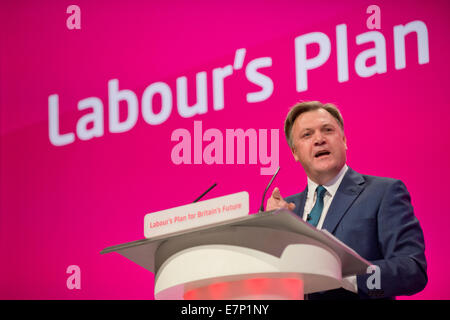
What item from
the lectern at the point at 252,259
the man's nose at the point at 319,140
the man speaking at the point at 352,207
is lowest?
the lectern at the point at 252,259

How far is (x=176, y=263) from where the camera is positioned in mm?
1821

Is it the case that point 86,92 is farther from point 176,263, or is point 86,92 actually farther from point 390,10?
point 176,263

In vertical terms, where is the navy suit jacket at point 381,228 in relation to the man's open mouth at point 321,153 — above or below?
below

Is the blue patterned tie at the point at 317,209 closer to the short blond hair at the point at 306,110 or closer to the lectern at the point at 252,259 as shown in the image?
the short blond hair at the point at 306,110

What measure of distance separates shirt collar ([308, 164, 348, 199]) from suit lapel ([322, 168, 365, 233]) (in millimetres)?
62

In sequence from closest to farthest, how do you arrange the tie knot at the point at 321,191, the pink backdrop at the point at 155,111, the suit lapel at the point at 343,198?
the suit lapel at the point at 343,198
the tie knot at the point at 321,191
the pink backdrop at the point at 155,111

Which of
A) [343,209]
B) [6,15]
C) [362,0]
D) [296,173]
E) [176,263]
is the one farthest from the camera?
[6,15]

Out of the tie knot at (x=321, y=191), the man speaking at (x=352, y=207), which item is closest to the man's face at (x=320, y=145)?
the man speaking at (x=352, y=207)

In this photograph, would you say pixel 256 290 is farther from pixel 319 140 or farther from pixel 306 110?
pixel 306 110

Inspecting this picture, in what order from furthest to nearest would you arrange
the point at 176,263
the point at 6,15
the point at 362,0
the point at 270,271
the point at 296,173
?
the point at 6,15, the point at 362,0, the point at 296,173, the point at 176,263, the point at 270,271

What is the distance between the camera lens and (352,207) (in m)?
2.60

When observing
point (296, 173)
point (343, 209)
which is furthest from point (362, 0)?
point (343, 209)

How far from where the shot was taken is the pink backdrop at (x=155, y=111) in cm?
337

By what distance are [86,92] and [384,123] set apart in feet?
5.82
